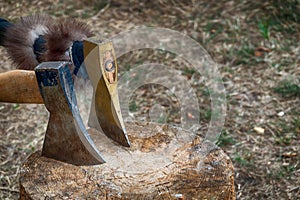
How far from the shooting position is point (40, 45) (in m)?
1.87

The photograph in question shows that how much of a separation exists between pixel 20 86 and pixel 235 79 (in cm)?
200

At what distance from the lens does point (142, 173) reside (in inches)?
70.1

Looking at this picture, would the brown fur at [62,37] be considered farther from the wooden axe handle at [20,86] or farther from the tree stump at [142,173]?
the tree stump at [142,173]

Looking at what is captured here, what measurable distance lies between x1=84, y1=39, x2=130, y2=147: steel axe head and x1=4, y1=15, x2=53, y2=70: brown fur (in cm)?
27

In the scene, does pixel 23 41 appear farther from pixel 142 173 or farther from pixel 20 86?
pixel 142 173

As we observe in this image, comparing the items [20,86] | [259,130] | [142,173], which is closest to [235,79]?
[259,130]

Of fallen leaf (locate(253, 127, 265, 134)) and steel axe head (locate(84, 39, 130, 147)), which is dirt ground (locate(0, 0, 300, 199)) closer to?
fallen leaf (locate(253, 127, 265, 134))

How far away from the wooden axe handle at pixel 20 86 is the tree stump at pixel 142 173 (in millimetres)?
201

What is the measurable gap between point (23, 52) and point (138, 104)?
1479 millimetres

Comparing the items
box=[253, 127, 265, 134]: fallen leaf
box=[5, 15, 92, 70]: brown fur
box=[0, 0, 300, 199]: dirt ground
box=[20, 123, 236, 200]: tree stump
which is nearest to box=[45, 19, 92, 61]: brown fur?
box=[5, 15, 92, 70]: brown fur

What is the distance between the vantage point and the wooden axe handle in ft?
5.84

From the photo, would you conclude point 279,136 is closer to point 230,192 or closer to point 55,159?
point 230,192

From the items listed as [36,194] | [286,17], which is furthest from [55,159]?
[286,17]

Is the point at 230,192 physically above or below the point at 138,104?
above
